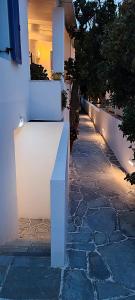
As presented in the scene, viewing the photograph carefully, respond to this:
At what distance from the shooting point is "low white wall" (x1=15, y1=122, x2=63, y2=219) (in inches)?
363

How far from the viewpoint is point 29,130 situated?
359 inches

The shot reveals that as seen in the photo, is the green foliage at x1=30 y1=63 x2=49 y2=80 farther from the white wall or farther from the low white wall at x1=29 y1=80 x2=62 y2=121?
the white wall

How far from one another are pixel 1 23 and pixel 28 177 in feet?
16.8

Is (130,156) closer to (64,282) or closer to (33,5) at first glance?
(33,5)

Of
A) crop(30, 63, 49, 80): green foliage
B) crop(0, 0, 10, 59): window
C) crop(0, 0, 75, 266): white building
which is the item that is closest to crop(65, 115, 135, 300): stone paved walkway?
crop(0, 0, 75, 266): white building

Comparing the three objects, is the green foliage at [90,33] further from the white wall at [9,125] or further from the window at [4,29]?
the window at [4,29]

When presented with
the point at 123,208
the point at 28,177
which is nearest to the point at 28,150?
the point at 28,177

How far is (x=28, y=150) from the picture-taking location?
32.0 feet

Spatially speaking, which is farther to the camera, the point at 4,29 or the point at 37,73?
the point at 37,73

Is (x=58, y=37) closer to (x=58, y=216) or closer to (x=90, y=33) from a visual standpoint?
(x=90, y=33)

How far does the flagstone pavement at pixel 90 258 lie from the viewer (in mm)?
4078

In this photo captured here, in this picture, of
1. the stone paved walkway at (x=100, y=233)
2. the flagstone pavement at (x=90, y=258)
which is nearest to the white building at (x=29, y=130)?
the flagstone pavement at (x=90, y=258)

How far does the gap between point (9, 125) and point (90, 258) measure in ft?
10.4

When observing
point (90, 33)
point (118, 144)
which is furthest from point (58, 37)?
point (118, 144)
